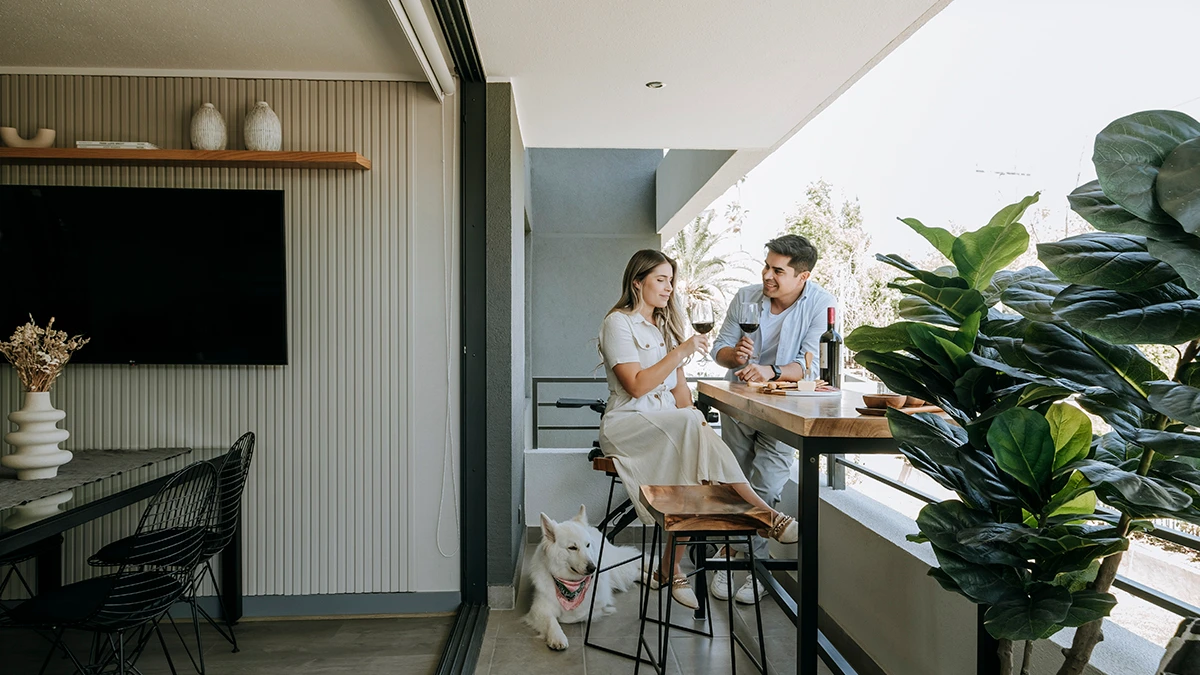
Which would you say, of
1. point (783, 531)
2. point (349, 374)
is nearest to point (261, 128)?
point (349, 374)

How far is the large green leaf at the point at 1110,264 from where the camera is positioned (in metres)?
0.90

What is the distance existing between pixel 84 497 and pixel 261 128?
1.62m

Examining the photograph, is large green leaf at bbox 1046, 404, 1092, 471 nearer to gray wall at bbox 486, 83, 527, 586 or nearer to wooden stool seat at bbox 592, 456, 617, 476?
wooden stool seat at bbox 592, 456, 617, 476

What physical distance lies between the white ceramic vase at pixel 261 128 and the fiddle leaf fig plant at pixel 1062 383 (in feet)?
8.77

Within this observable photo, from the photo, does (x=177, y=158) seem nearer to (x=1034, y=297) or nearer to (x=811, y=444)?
(x=811, y=444)

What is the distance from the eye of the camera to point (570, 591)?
3109 millimetres

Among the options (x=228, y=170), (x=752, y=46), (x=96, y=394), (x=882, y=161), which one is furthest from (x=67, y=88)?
(x=882, y=161)

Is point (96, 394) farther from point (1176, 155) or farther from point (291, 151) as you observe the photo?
point (1176, 155)

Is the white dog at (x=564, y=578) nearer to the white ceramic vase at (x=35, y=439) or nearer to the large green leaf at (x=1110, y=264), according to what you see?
the white ceramic vase at (x=35, y=439)

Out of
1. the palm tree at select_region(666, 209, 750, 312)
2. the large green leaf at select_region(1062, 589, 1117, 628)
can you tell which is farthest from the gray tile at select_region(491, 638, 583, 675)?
the palm tree at select_region(666, 209, 750, 312)

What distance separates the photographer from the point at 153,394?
3258 millimetres

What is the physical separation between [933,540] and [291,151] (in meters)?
3.01

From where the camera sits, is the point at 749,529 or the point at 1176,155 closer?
the point at 1176,155

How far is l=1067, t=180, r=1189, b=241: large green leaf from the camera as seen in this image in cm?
81
